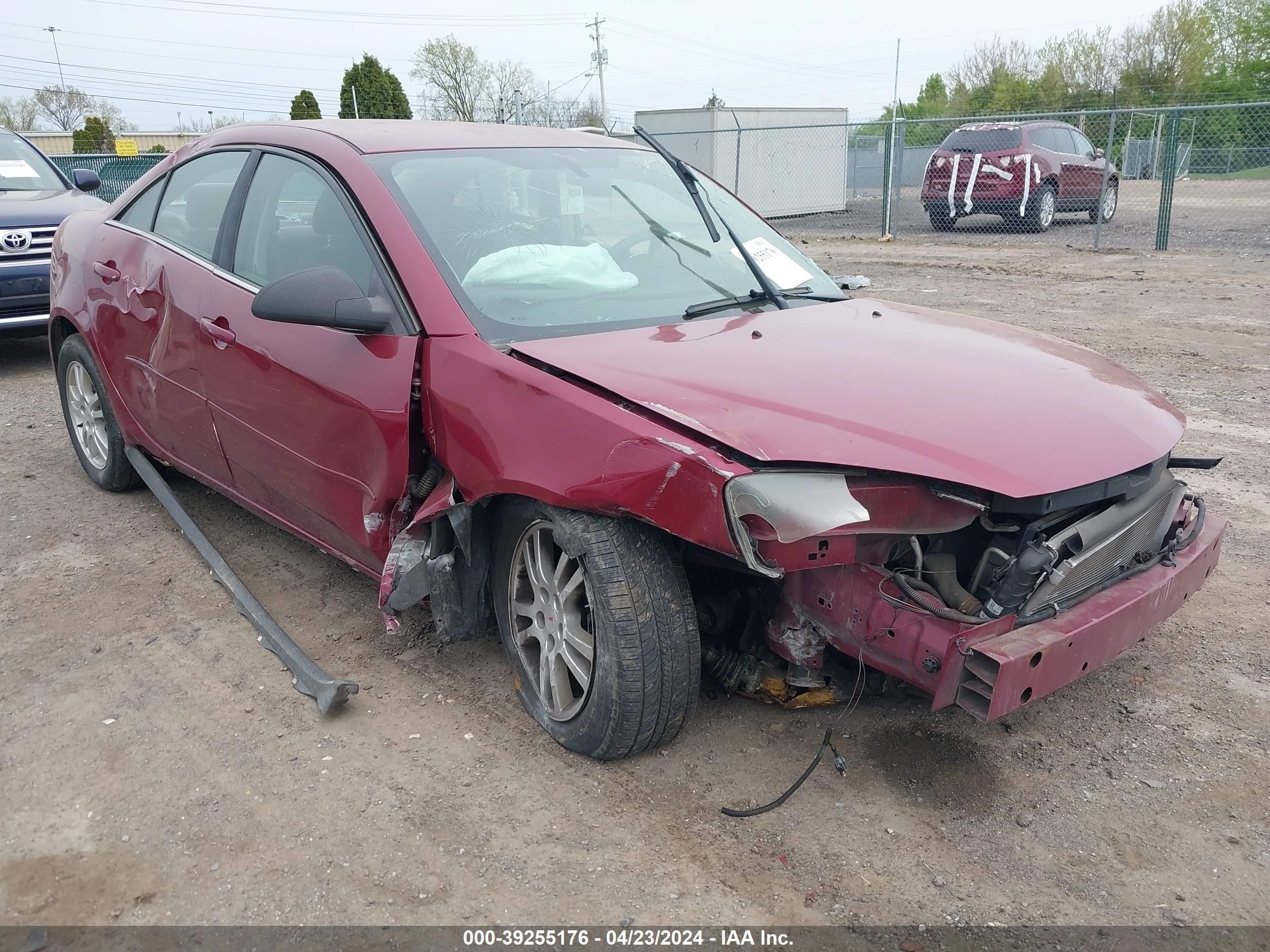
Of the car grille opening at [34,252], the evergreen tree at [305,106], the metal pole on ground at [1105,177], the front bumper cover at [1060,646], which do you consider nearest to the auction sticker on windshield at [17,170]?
the car grille opening at [34,252]

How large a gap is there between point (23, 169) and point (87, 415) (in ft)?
16.9

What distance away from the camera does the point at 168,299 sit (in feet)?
13.1

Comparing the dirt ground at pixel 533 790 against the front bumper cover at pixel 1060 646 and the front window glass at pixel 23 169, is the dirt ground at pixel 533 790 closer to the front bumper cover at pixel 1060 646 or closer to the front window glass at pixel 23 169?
the front bumper cover at pixel 1060 646

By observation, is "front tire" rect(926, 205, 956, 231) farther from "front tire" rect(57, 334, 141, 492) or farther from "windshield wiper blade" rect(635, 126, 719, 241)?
"front tire" rect(57, 334, 141, 492)

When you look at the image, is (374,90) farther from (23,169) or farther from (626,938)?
(626,938)

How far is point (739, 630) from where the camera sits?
3.17 m

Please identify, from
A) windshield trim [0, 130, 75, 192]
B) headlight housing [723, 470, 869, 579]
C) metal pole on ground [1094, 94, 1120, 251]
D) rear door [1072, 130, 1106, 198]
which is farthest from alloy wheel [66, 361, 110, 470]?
rear door [1072, 130, 1106, 198]

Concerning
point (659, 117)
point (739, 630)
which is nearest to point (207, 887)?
point (739, 630)

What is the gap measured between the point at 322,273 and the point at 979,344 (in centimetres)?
199

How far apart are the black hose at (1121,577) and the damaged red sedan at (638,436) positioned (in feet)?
0.04

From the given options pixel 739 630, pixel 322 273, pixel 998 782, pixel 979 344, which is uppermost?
pixel 322 273

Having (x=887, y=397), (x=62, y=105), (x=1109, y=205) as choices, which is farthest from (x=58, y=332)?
(x=62, y=105)

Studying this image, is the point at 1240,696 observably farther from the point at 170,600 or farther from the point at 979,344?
the point at 170,600

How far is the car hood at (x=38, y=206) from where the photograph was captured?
25.8ft
